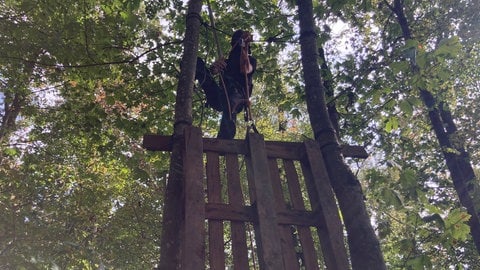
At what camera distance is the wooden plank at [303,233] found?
2.62m

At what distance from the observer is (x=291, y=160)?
3.16 meters

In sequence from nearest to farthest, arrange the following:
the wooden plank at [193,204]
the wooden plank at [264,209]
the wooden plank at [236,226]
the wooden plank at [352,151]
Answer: the wooden plank at [193,204], the wooden plank at [264,209], the wooden plank at [236,226], the wooden plank at [352,151]

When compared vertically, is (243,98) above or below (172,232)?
above

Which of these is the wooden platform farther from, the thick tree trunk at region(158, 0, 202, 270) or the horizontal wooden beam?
the thick tree trunk at region(158, 0, 202, 270)

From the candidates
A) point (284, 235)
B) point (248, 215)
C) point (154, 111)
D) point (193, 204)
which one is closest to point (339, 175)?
point (284, 235)

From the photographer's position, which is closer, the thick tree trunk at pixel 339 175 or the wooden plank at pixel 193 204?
the wooden plank at pixel 193 204

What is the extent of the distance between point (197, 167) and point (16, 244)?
8.88 metres

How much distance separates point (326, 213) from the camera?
274 cm

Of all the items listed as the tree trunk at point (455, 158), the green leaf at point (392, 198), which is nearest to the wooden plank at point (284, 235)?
the green leaf at point (392, 198)

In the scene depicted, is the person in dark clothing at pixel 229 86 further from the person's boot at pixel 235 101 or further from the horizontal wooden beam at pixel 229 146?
the horizontal wooden beam at pixel 229 146

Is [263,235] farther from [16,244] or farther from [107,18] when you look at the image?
[16,244]

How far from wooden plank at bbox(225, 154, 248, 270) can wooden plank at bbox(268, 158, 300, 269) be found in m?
0.27

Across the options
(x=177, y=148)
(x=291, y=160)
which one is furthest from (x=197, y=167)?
(x=291, y=160)

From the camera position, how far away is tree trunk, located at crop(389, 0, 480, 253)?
803 centimetres
